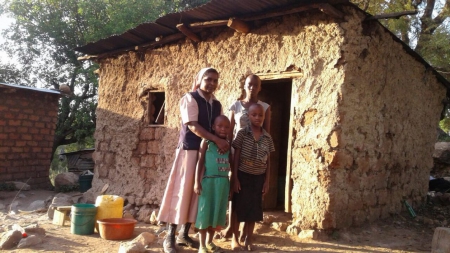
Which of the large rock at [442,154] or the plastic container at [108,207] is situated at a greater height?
the large rock at [442,154]

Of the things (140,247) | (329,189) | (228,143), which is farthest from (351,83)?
(140,247)

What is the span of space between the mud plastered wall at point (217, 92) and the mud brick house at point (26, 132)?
2.75 m

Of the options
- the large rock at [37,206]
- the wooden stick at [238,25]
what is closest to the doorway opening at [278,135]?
the wooden stick at [238,25]

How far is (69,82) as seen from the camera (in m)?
15.1

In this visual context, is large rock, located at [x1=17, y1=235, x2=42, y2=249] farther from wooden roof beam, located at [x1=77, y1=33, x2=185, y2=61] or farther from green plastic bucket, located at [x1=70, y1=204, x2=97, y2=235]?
wooden roof beam, located at [x1=77, y1=33, x2=185, y2=61]

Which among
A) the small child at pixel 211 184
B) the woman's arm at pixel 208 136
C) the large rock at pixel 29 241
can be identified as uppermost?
the woman's arm at pixel 208 136

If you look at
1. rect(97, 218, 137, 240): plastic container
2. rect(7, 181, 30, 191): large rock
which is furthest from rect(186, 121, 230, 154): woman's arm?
rect(7, 181, 30, 191): large rock

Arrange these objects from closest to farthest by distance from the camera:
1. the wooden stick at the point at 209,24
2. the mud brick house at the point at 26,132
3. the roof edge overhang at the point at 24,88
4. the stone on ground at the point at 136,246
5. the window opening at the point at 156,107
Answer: the stone on ground at the point at 136,246 < the wooden stick at the point at 209,24 < the window opening at the point at 156,107 < the roof edge overhang at the point at 24,88 < the mud brick house at the point at 26,132

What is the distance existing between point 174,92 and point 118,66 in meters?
1.50

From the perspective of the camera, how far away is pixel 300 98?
14.6 ft

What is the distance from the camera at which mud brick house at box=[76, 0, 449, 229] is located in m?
4.25

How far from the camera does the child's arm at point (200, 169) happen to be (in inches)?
133

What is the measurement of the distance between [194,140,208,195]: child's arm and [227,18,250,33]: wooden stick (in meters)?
1.87

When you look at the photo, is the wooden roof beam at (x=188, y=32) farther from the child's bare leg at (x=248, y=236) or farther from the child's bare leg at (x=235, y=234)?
the child's bare leg at (x=248, y=236)
